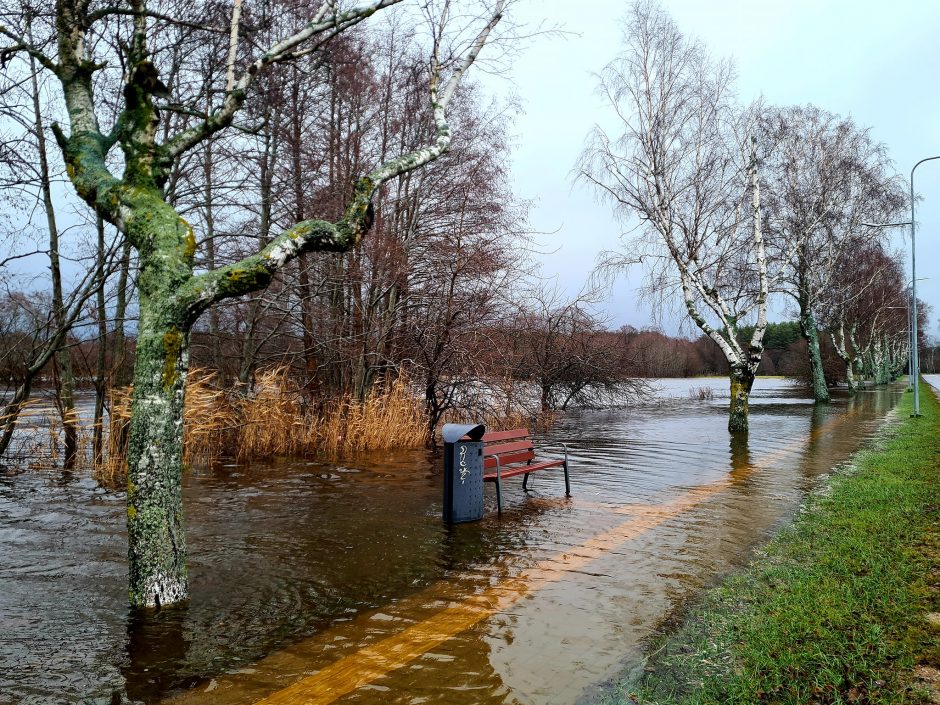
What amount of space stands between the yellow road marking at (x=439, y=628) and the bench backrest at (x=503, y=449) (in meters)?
1.81

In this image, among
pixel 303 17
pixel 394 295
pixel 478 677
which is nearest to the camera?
pixel 478 677

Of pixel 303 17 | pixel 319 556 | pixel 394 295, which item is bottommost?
pixel 319 556

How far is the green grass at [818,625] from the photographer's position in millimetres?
3471

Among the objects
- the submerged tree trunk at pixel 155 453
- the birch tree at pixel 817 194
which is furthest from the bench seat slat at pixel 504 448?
the birch tree at pixel 817 194

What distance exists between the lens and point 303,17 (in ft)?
41.8

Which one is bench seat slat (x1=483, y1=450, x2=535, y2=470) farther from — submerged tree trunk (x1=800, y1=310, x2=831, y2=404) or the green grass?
submerged tree trunk (x1=800, y1=310, x2=831, y2=404)

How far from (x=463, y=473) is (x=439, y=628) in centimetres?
317

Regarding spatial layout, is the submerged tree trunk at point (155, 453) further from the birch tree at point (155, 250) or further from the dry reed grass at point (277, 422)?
the dry reed grass at point (277, 422)

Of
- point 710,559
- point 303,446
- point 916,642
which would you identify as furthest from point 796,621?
point 303,446

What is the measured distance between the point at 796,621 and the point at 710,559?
193 centimetres

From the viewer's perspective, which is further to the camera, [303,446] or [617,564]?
[303,446]

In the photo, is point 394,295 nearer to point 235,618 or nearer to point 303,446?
point 303,446

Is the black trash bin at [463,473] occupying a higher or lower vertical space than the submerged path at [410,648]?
higher

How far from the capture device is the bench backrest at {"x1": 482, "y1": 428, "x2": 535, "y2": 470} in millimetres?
8438
